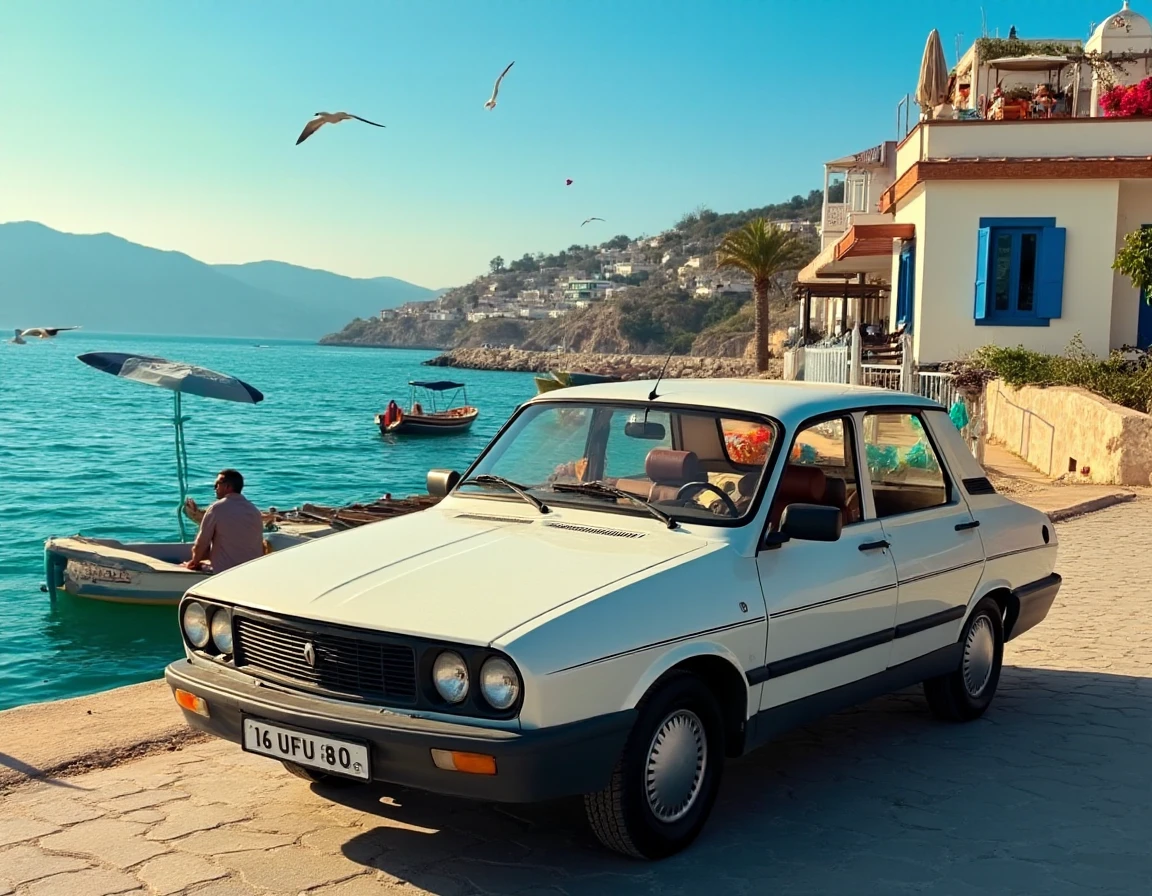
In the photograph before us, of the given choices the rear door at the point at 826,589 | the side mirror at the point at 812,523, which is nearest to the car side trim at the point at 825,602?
the rear door at the point at 826,589

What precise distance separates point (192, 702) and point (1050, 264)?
2026 centimetres

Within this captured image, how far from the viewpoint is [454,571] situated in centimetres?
418

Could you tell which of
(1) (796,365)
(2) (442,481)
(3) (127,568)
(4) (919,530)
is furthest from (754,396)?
(1) (796,365)

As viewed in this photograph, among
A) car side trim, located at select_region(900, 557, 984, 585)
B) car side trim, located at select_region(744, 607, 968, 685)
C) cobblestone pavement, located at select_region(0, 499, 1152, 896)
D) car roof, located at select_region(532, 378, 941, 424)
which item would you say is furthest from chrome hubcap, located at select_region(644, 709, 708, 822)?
car side trim, located at select_region(900, 557, 984, 585)

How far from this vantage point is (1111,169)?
2091 centimetres

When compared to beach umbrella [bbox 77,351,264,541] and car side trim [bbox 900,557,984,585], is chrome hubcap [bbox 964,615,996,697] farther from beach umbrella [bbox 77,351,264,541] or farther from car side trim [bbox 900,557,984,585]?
beach umbrella [bbox 77,351,264,541]

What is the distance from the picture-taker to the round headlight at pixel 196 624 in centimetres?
436

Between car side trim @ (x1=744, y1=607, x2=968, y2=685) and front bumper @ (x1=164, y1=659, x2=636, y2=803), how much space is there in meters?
0.80

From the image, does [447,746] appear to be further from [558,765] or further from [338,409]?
[338,409]

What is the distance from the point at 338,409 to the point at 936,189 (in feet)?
182

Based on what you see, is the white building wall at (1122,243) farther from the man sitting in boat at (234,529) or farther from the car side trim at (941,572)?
the car side trim at (941,572)

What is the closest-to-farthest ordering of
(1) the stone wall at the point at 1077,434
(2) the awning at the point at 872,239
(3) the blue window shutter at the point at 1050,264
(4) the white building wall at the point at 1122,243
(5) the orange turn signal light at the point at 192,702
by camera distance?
(5) the orange turn signal light at the point at 192,702 < (1) the stone wall at the point at 1077,434 < (3) the blue window shutter at the point at 1050,264 < (4) the white building wall at the point at 1122,243 < (2) the awning at the point at 872,239

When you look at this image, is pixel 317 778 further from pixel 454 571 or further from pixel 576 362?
pixel 576 362

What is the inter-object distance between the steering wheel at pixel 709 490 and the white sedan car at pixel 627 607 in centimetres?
2
